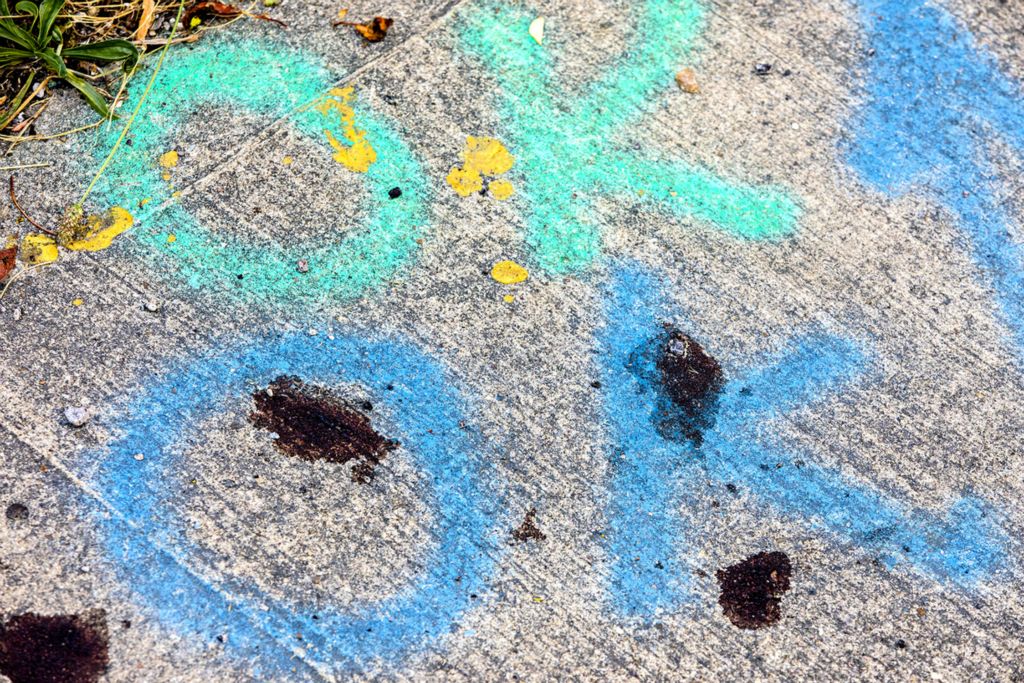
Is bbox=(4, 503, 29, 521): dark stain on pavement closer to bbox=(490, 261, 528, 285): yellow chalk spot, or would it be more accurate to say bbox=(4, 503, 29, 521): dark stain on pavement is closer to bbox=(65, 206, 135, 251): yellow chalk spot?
bbox=(65, 206, 135, 251): yellow chalk spot

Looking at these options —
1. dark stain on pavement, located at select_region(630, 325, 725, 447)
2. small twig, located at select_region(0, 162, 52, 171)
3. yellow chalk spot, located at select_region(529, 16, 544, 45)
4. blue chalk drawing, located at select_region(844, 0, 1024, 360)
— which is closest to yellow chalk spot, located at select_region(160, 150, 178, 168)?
small twig, located at select_region(0, 162, 52, 171)

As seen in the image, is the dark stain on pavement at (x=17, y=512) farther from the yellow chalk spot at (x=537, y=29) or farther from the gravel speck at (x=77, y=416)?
the yellow chalk spot at (x=537, y=29)

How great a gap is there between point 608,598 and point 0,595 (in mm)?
1439

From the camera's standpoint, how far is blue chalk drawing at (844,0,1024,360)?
7.86 ft

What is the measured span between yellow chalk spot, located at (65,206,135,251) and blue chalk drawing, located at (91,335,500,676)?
45 centimetres

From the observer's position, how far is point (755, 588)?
200cm

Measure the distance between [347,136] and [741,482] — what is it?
150 centimetres

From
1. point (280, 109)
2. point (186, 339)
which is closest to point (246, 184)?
point (280, 109)

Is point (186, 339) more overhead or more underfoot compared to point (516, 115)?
more underfoot

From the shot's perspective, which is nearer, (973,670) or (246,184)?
(973,670)

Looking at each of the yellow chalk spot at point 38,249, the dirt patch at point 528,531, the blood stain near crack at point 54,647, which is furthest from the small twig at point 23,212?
the dirt patch at point 528,531

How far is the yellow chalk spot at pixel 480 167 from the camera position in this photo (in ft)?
7.66

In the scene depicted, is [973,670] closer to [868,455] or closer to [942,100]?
[868,455]

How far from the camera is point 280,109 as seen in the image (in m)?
2.38
